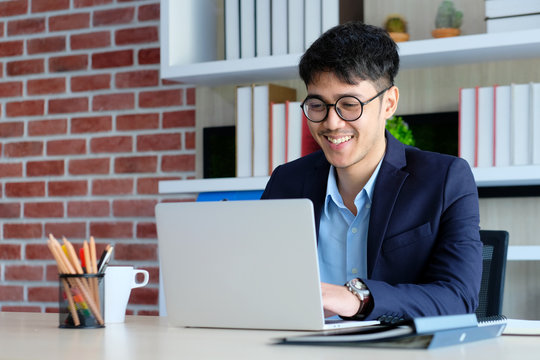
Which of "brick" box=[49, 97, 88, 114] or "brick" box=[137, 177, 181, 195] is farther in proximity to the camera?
"brick" box=[49, 97, 88, 114]

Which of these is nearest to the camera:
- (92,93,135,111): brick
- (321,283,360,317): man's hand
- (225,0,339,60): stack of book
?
(321,283,360,317): man's hand

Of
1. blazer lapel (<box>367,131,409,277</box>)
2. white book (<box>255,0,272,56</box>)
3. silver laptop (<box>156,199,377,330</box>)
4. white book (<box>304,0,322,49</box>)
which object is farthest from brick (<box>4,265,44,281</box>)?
silver laptop (<box>156,199,377,330</box>)

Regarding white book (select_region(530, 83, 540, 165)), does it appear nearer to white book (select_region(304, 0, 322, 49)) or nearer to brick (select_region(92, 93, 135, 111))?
white book (select_region(304, 0, 322, 49))

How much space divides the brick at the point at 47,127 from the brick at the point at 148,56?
1.40ft

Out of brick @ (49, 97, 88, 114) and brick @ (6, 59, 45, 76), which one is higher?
brick @ (6, 59, 45, 76)

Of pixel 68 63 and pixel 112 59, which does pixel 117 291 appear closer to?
pixel 112 59

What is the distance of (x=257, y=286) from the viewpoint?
121cm

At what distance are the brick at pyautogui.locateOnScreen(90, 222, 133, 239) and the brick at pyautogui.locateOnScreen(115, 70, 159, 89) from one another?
0.55m

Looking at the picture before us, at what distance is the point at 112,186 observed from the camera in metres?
3.14

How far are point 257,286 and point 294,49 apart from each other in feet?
4.78

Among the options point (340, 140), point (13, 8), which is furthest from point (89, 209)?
point (340, 140)

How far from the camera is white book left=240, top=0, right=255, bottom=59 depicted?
2629 millimetres

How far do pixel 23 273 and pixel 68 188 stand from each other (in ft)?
1.33

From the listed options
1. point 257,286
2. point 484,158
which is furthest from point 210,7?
point 257,286
